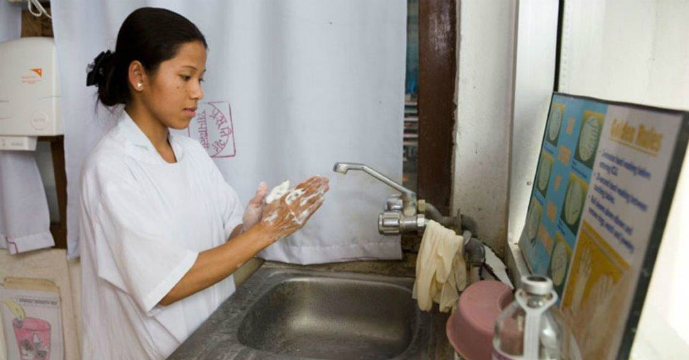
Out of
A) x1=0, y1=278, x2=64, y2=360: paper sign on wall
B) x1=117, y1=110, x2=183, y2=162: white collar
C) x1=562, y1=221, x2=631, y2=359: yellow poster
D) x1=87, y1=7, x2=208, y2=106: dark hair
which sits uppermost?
x1=87, y1=7, x2=208, y2=106: dark hair

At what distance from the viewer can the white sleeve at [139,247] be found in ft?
3.34

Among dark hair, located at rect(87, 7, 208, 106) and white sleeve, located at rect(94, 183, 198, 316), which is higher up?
dark hair, located at rect(87, 7, 208, 106)

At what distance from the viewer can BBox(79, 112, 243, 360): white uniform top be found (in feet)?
3.39

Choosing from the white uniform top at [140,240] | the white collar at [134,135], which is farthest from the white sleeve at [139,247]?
the white collar at [134,135]

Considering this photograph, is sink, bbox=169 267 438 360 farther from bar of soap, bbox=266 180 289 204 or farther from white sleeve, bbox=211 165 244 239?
bar of soap, bbox=266 180 289 204

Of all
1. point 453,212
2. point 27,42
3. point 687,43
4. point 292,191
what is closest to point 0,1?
point 27,42

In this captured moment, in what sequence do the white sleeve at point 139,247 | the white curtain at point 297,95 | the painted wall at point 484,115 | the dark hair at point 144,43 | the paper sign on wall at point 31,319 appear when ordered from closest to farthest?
the white sleeve at point 139,247 → the dark hair at point 144,43 → the painted wall at point 484,115 → the white curtain at point 297,95 → the paper sign on wall at point 31,319

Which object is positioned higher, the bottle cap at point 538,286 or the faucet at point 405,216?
the bottle cap at point 538,286

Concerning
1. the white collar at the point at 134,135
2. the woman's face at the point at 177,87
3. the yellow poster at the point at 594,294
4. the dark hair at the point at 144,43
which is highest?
the dark hair at the point at 144,43

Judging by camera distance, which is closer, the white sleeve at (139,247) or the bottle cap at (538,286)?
the bottle cap at (538,286)

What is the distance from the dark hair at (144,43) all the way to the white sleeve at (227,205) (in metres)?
0.32

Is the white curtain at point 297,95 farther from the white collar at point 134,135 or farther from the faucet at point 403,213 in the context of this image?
the white collar at point 134,135

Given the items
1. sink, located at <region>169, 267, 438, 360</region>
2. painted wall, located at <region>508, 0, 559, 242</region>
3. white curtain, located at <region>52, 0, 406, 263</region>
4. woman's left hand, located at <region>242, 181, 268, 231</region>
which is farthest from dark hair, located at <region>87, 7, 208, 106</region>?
painted wall, located at <region>508, 0, 559, 242</region>

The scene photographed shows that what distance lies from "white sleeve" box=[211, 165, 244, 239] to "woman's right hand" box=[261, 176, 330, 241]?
0.23 m
